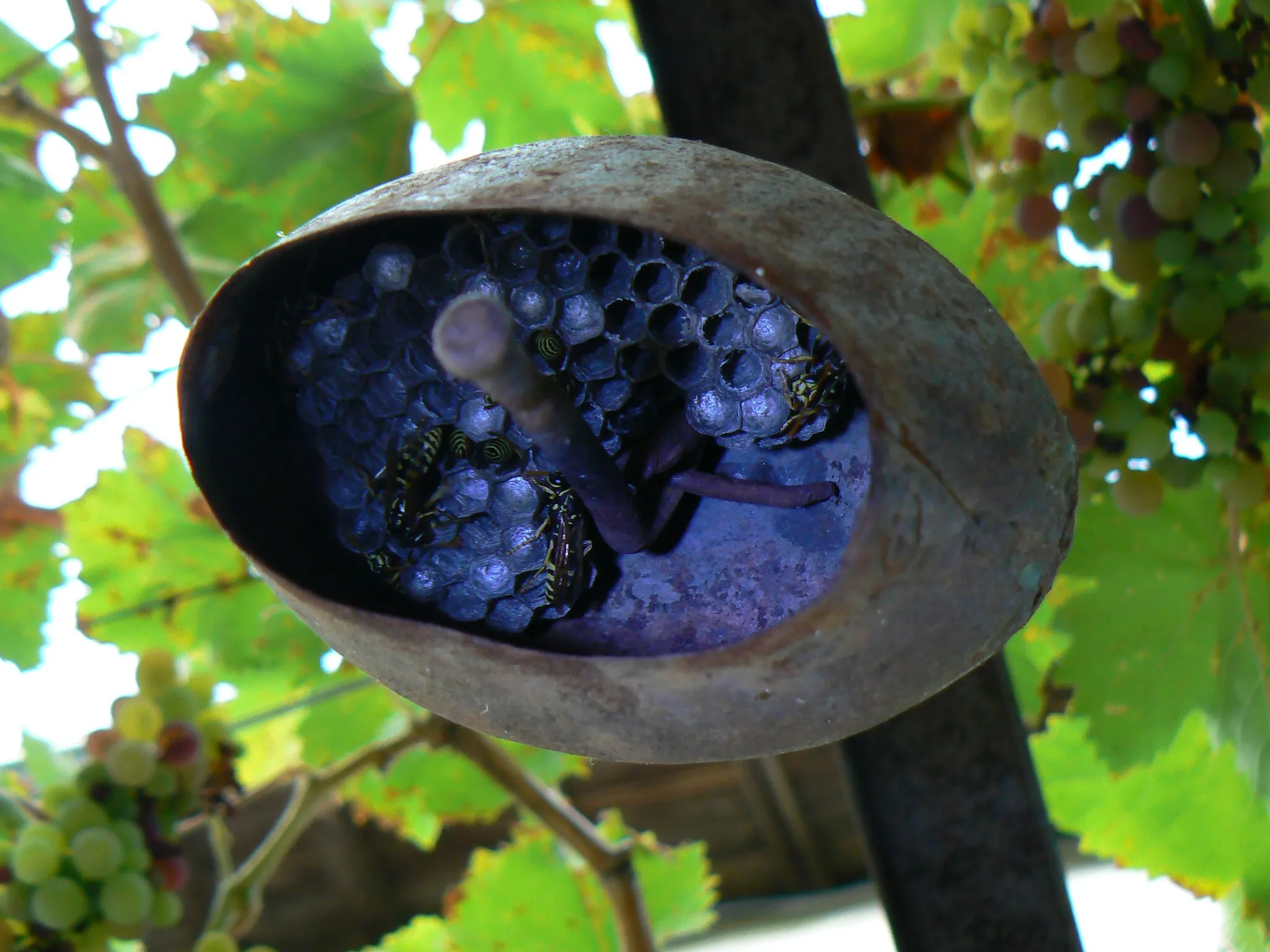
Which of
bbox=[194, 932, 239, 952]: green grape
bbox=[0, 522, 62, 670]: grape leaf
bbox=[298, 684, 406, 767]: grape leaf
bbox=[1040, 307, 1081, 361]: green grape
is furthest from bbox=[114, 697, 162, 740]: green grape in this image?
bbox=[1040, 307, 1081, 361]: green grape

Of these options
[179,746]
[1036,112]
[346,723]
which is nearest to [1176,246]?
[1036,112]

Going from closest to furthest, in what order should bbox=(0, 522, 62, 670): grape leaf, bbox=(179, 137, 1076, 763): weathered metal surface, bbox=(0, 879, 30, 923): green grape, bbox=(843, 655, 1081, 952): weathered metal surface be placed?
bbox=(179, 137, 1076, 763): weathered metal surface → bbox=(843, 655, 1081, 952): weathered metal surface → bbox=(0, 879, 30, 923): green grape → bbox=(0, 522, 62, 670): grape leaf

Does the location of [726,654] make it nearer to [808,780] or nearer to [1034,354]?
[1034,354]

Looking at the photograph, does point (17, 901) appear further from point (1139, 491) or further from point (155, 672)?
point (1139, 491)

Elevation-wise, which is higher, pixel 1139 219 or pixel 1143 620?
pixel 1139 219

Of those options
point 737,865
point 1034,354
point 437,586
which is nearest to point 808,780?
point 737,865

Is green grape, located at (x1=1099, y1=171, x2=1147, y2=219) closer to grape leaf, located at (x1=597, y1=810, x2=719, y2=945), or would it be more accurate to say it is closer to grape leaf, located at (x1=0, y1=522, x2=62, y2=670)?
grape leaf, located at (x1=597, y1=810, x2=719, y2=945)
